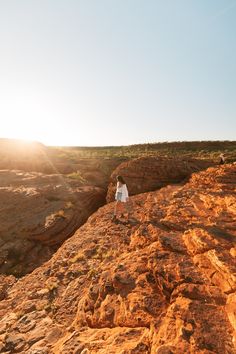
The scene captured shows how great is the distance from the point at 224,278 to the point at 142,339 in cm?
189

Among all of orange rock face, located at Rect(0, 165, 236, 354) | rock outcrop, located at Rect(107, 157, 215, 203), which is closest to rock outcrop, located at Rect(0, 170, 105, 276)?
rock outcrop, located at Rect(107, 157, 215, 203)

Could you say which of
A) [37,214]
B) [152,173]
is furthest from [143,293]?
[152,173]

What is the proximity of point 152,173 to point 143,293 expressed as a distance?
12685 mm

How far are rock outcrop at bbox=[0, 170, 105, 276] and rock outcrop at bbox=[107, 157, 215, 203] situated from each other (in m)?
2.31

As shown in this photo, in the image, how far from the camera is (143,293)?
5.94 meters

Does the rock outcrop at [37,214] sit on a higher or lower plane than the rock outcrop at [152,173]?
lower

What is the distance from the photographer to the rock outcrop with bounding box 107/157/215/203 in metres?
17.7

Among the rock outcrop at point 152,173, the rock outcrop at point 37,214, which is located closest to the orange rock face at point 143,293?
the rock outcrop at point 37,214

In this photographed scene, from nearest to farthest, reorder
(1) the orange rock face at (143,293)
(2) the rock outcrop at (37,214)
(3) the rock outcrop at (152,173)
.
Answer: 1. (1) the orange rock face at (143,293)
2. (2) the rock outcrop at (37,214)
3. (3) the rock outcrop at (152,173)

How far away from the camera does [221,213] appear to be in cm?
846

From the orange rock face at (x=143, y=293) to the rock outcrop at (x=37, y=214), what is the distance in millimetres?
4248

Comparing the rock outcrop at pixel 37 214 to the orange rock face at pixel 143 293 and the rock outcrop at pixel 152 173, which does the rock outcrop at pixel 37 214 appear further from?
the orange rock face at pixel 143 293

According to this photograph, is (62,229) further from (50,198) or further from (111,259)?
(111,259)

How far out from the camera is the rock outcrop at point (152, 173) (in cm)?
1767
